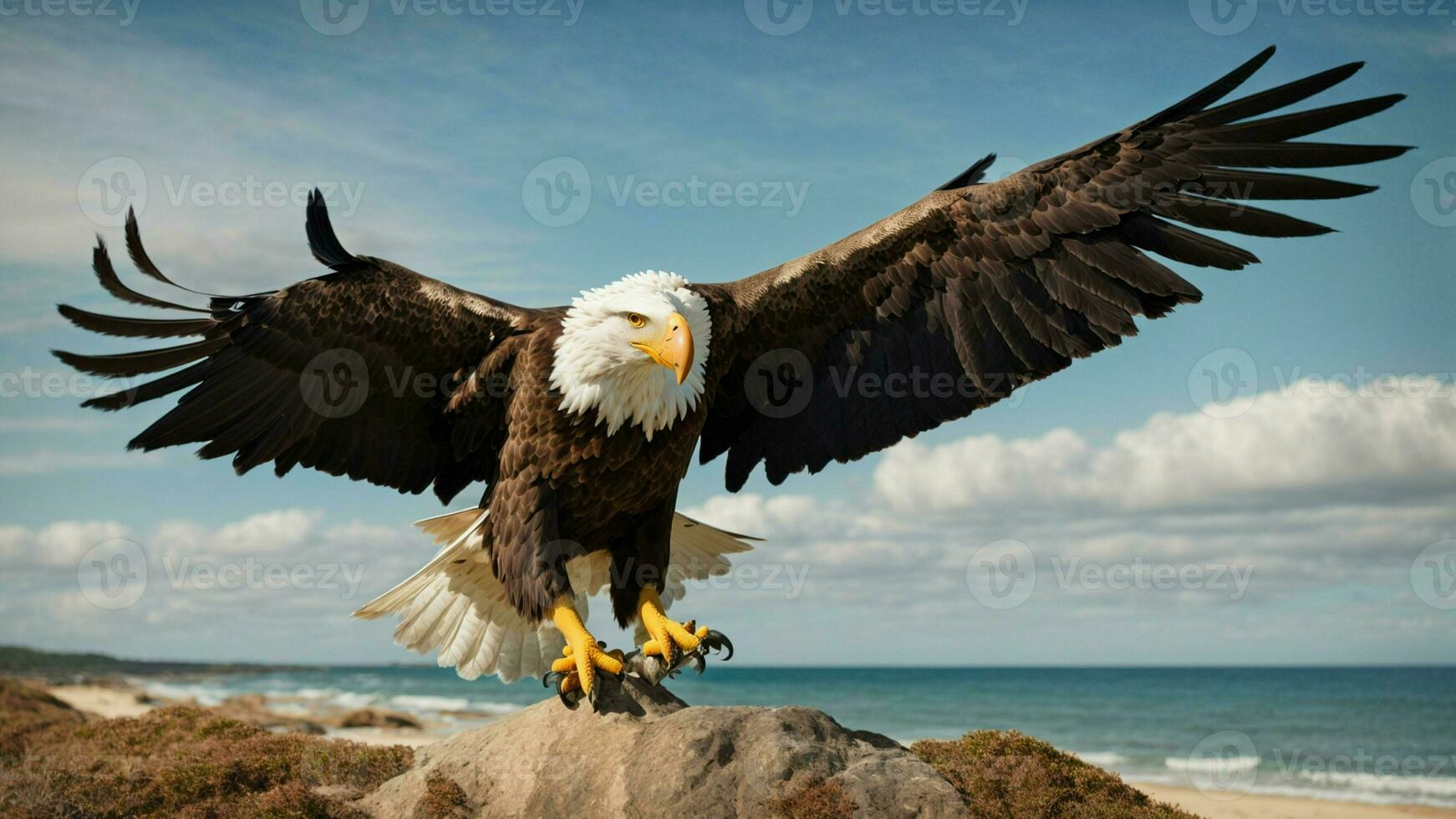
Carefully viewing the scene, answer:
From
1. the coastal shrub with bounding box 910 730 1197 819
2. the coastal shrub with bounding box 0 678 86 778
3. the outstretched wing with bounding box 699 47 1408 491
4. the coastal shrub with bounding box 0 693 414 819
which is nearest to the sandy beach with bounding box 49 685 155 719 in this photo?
the coastal shrub with bounding box 0 678 86 778

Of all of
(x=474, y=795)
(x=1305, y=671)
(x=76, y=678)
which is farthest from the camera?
(x=1305, y=671)

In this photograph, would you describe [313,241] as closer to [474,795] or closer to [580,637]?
[580,637]

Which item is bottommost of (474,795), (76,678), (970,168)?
(76,678)

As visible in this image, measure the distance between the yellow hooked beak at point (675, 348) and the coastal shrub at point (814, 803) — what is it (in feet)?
6.14

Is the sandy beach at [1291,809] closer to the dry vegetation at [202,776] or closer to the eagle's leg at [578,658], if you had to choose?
the dry vegetation at [202,776]

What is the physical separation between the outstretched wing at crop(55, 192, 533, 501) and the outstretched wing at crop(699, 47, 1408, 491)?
1310 mm

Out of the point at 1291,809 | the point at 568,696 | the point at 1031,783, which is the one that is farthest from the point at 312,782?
the point at 1291,809

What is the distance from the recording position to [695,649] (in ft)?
16.9

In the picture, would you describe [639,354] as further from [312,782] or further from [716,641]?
[312,782]

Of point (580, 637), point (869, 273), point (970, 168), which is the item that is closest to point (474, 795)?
point (580, 637)

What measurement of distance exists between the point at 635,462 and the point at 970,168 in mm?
2268

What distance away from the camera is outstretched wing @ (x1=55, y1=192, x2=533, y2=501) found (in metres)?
4.92

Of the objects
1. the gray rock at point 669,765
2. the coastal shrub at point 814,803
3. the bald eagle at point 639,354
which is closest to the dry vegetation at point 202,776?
the gray rock at point 669,765
